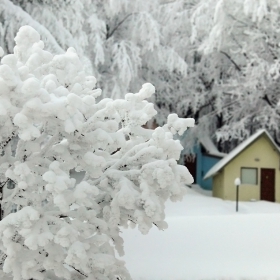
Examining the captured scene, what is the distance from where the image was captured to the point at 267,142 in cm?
1766

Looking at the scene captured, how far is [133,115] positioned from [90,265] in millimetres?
1557

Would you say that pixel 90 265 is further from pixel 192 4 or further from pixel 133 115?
pixel 192 4

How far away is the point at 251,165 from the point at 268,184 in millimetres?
→ 1058

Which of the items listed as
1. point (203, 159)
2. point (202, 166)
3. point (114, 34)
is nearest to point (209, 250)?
point (114, 34)

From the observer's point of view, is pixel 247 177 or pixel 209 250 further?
pixel 247 177

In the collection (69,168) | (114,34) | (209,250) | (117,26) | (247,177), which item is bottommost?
(247,177)

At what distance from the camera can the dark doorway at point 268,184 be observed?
1766 centimetres

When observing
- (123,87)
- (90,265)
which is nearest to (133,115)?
(90,265)

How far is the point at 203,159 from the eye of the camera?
22625 mm

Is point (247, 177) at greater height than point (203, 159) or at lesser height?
greater

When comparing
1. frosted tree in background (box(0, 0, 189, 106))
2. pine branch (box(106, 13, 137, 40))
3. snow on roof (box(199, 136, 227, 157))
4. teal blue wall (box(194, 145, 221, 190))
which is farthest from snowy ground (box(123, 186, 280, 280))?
teal blue wall (box(194, 145, 221, 190))

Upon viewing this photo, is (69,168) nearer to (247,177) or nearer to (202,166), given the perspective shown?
(247,177)

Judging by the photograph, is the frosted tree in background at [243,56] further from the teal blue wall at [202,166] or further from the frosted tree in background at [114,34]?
the teal blue wall at [202,166]

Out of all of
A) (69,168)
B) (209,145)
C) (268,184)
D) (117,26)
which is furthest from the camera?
(209,145)
